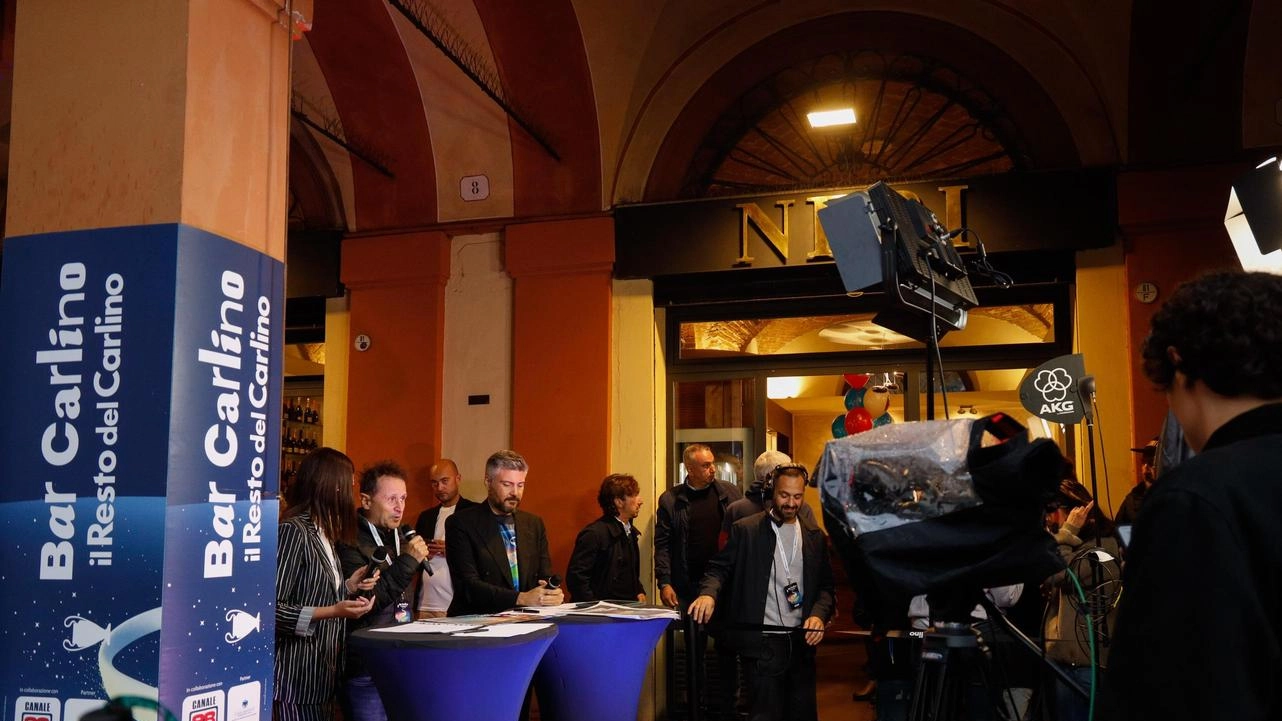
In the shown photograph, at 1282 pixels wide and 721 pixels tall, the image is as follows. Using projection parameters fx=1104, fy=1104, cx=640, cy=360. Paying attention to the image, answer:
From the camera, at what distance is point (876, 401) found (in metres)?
8.02

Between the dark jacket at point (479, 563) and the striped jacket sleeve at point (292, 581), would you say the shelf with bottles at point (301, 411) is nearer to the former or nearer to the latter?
the dark jacket at point (479, 563)

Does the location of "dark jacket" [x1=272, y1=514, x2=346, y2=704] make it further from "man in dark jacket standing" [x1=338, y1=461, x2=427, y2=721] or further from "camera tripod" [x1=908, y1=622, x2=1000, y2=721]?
"camera tripod" [x1=908, y1=622, x2=1000, y2=721]

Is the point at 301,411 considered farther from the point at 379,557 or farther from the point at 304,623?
the point at 304,623

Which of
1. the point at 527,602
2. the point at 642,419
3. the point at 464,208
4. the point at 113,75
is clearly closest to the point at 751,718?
the point at 527,602

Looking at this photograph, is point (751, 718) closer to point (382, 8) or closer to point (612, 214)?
point (612, 214)

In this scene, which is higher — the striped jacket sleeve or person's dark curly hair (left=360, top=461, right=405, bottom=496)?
person's dark curly hair (left=360, top=461, right=405, bottom=496)

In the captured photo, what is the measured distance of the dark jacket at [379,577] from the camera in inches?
169

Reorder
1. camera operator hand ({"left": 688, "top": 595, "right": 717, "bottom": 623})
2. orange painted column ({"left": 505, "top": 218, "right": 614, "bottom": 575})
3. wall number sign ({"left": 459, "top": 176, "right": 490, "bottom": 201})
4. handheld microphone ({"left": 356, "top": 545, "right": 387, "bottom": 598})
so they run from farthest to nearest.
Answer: wall number sign ({"left": 459, "top": 176, "right": 490, "bottom": 201}) < orange painted column ({"left": 505, "top": 218, "right": 614, "bottom": 575}) < camera operator hand ({"left": 688, "top": 595, "right": 717, "bottom": 623}) < handheld microphone ({"left": 356, "top": 545, "right": 387, "bottom": 598})

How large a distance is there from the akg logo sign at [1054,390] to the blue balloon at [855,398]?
2848mm

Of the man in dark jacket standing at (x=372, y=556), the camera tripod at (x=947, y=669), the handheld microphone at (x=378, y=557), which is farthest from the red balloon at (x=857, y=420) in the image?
the camera tripod at (x=947, y=669)

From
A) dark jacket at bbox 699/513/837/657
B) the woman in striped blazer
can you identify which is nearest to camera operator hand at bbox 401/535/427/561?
the woman in striped blazer

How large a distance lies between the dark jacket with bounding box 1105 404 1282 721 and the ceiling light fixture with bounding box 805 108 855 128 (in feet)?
22.9

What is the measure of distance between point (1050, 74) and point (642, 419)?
12.3 ft

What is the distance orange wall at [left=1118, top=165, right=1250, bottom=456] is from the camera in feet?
23.0
